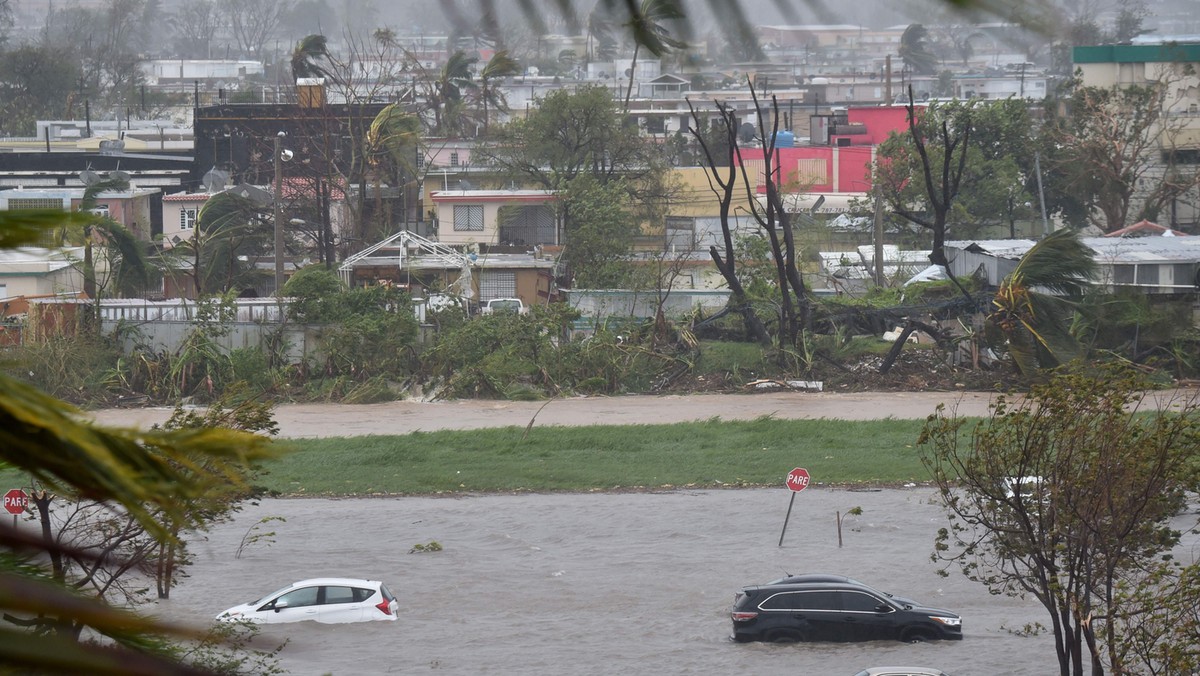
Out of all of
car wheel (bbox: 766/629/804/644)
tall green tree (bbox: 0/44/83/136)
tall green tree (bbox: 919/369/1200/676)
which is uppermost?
tall green tree (bbox: 0/44/83/136)

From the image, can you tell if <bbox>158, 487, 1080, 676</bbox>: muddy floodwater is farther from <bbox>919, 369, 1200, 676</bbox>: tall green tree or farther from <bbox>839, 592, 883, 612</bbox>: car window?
<bbox>919, 369, 1200, 676</bbox>: tall green tree

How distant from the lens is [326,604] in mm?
7316

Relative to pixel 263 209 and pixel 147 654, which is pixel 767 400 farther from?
pixel 147 654

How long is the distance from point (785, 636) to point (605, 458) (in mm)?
5079

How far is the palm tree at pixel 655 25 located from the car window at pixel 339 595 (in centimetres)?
672

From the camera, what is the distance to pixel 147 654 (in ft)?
1.51

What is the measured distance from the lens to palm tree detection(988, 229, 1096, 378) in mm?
13703

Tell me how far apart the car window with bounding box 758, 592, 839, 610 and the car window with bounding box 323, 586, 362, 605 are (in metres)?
2.55

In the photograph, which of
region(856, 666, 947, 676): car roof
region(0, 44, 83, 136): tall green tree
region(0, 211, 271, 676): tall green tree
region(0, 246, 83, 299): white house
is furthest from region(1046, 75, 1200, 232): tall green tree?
region(0, 44, 83, 136): tall green tree

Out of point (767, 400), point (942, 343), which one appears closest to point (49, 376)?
point (767, 400)

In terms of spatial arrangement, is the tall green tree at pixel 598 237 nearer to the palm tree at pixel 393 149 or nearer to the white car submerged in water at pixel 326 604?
the palm tree at pixel 393 149

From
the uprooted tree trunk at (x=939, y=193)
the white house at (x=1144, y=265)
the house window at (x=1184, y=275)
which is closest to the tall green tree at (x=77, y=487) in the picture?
the uprooted tree trunk at (x=939, y=193)

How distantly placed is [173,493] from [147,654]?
63 millimetres

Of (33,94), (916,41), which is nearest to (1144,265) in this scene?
(916,41)
